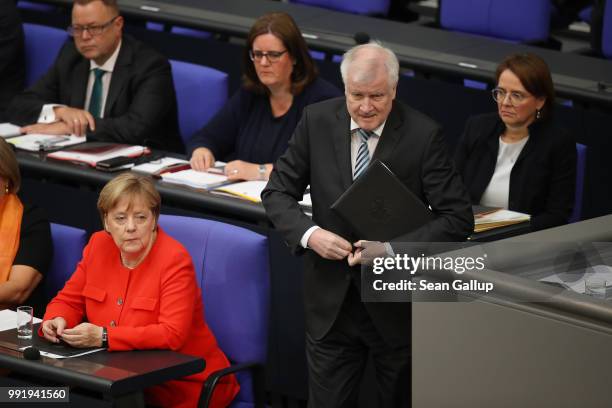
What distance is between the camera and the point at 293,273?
4.11m

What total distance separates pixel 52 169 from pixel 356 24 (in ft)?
7.17

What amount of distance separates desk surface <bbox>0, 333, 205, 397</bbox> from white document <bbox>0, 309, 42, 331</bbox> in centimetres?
22

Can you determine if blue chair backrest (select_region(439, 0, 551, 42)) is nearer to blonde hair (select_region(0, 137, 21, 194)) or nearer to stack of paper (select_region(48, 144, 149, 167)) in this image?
stack of paper (select_region(48, 144, 149, 167))

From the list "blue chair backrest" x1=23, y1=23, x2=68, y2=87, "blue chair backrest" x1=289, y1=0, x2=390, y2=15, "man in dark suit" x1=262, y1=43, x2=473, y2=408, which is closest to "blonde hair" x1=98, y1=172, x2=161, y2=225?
"man in dark suit" x1=262, y1=43, x2=473, y2=408

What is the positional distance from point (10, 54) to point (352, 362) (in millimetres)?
3246

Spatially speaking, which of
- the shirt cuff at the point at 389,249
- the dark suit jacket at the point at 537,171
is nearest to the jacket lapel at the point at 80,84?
the dark suit jacket at the point at 537,171

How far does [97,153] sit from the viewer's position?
480 centimetres

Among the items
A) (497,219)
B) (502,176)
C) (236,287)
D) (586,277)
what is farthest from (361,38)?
(586,277)

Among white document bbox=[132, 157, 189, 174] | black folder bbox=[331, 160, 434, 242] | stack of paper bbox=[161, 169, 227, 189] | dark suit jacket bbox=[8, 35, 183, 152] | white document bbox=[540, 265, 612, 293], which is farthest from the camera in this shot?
dark suit jacket bbox=[8, 35, 183, 152]

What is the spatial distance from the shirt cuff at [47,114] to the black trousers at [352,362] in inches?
89.8

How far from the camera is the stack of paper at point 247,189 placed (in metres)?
4.30

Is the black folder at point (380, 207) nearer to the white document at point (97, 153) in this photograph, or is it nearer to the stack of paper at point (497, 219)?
the stack of paper at point (497, 219)

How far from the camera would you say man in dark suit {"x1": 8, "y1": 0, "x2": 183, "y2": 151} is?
510cm

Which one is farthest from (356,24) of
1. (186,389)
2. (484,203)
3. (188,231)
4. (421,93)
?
(186,389)
